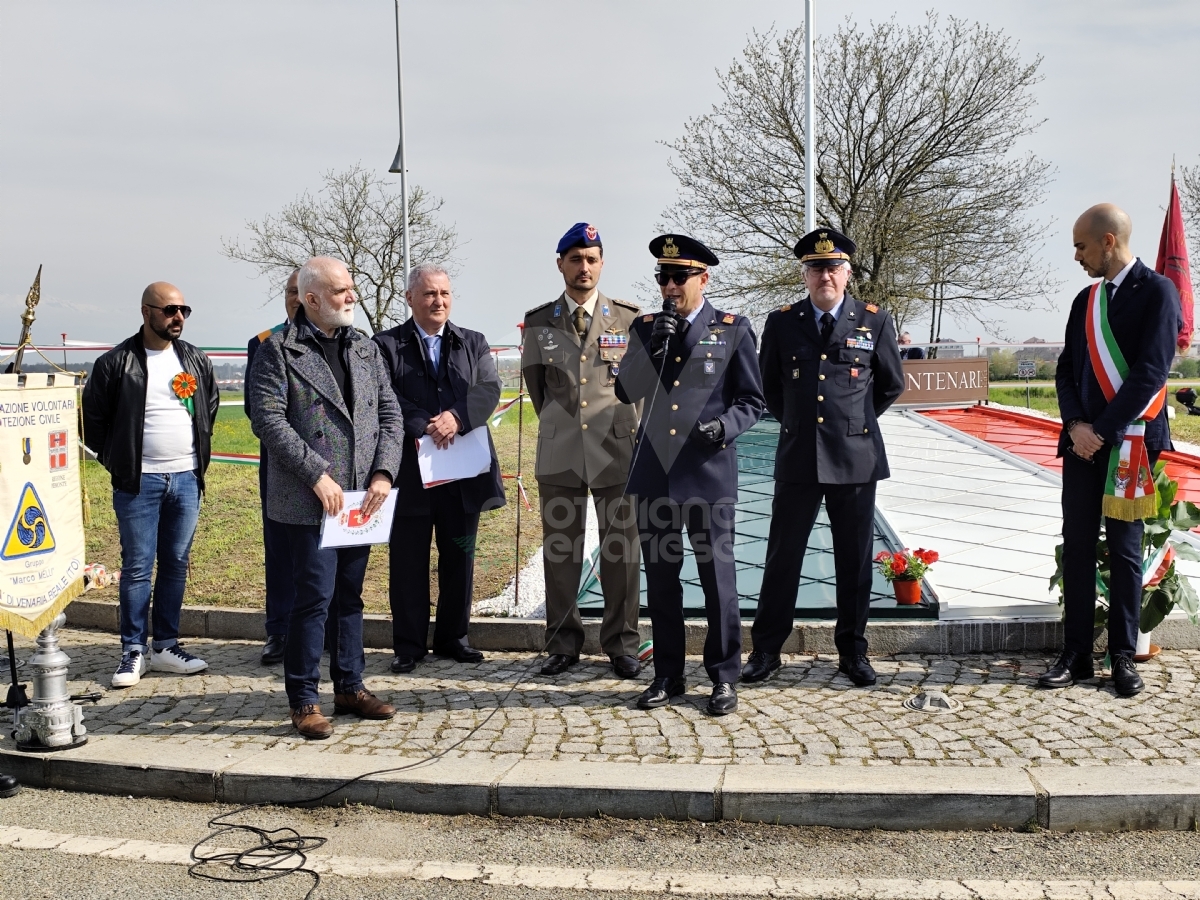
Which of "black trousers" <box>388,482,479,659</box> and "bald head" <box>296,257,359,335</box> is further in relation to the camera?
"black trousers" <box>388,482,479,659</box>

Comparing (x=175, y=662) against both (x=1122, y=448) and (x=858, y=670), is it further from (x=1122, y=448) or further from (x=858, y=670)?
(x=1122, y=448)

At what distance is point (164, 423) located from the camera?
233 inches

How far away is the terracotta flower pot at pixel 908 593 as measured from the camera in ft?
20.1

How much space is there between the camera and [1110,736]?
4.53 m

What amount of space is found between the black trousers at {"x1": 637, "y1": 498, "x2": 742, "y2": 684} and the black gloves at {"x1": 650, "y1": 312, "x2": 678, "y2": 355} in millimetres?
748

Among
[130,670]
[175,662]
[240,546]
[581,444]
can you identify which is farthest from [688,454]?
[240,546]

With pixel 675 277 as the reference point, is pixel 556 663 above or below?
below

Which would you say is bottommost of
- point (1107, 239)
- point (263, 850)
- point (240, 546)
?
point (263, 850)

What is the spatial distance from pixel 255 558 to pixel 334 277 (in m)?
3.93

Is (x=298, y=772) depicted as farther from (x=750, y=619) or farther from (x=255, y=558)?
(x=255, y=558)

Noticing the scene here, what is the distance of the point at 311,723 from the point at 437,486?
1661 mm

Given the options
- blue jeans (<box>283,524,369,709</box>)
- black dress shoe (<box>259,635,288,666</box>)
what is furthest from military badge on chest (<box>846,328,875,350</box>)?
black dress shoe (<box>259,635,288,666</box>)

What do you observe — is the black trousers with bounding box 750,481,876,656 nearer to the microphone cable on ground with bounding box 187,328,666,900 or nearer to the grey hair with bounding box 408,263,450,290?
the microphone cable on ground with bounding box 187,328,666,900

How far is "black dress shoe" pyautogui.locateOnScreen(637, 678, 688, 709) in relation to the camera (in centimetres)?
507
